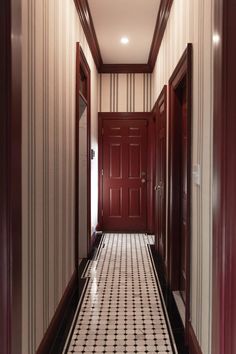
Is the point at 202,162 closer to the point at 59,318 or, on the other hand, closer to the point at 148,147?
the point at 59,318

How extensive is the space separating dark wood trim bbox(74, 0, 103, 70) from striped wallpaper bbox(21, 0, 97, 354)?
0.38 meters

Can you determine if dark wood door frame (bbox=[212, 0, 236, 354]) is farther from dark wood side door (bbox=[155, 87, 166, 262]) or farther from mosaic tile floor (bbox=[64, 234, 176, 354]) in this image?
dark wood side door (bbox=[155, 87, 166, 262])

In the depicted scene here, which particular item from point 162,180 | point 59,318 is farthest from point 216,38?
point 162,180

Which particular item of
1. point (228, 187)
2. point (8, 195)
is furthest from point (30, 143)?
point (228, 187)

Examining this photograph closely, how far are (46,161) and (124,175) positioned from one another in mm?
3900

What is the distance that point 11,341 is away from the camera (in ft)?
4.48

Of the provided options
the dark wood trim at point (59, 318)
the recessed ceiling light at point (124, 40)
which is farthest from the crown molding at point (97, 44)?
the dark wood trim at point (59, 318)

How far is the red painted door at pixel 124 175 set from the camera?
595cm

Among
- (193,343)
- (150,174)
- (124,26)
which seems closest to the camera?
(193,343)

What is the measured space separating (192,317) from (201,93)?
1.46m

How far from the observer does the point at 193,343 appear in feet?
6.66

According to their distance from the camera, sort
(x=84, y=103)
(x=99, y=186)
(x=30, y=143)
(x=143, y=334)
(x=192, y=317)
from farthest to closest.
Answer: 1. (x=99, y=186)
2. (x=84, y=103)
3. (x=143, y=334)
4. (x=192, y=317)
5. (x=30, y=143)

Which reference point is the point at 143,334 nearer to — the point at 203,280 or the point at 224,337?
the point at 203,280

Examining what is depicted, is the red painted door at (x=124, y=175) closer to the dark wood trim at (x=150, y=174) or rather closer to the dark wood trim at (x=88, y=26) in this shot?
the dark wood trim at (x=150, y=174)
